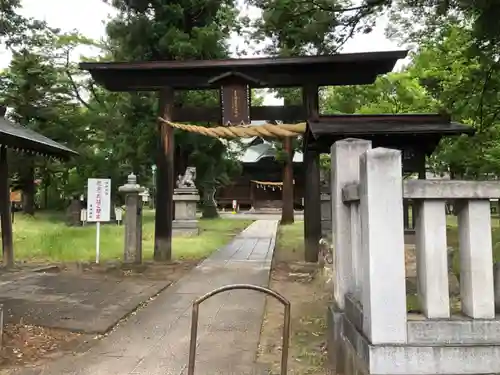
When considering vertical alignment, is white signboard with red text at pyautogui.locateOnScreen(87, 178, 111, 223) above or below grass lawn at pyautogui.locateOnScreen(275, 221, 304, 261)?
above

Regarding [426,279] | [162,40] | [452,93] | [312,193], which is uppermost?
[162,40]

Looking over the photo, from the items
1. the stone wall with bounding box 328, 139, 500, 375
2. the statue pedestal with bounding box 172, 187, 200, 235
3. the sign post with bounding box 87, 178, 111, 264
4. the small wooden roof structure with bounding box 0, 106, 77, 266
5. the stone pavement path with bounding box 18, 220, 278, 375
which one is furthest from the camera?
the statue pedestal with bounding box 172, 187, 200, 235

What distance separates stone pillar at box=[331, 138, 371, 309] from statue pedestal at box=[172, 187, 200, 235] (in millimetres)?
14011

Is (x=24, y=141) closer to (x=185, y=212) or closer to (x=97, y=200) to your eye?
(x=97, y=200)

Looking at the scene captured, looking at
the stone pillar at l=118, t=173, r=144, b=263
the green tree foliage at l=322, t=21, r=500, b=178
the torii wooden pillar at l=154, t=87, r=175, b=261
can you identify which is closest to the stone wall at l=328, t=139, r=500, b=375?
the green tree foliage at l=322, t=21, r=500, b=178

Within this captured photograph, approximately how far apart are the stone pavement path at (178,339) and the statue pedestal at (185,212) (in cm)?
911

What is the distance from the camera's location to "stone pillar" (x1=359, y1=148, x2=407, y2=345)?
8.99 ft

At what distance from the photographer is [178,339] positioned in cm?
514

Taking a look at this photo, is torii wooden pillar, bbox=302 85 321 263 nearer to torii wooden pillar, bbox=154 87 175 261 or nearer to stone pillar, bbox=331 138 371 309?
torii wooden pillar, bbox=154 87 175 261

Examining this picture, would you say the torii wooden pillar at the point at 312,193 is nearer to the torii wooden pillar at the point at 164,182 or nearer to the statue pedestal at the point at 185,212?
the torii wooden pillar at the point at 164,182

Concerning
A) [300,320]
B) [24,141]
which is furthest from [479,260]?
[24,141]

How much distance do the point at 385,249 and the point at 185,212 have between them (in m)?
15.7

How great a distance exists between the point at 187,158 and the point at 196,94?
4451mm

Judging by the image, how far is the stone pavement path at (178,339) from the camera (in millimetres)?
4246
